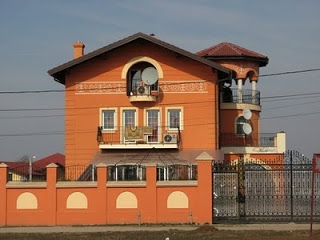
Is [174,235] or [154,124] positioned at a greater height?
[154,124]

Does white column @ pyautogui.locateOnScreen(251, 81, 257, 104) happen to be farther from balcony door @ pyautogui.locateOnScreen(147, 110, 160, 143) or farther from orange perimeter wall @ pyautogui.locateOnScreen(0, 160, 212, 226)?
orange perimeter wall @ pyautogui.locateOnScreen(0, 160, 212, 226)

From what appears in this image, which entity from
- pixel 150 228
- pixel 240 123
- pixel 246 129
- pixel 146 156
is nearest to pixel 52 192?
pixel 150 228

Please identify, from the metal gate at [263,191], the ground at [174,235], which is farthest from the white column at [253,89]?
the ground at [174,235]

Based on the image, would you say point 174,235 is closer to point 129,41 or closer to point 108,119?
point 108,119

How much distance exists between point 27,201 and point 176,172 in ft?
30.1

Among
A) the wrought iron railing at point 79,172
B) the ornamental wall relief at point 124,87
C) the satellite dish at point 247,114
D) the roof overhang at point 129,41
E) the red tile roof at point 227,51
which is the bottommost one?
the wrought iron railing at point 79,172

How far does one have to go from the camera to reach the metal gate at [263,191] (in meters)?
27.4

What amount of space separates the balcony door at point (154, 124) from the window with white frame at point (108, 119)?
2.13 m

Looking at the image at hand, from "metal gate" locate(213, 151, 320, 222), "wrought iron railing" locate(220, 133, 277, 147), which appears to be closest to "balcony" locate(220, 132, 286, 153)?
"wrought iron railing" locate(220, 133, 277, 147)

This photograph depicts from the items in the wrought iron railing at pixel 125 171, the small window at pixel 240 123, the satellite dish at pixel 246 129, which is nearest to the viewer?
the wrought iron railing at pixel 125 171

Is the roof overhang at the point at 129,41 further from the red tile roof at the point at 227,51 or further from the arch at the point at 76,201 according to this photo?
the arch at the point at 76,201

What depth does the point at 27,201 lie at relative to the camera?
27688 mm

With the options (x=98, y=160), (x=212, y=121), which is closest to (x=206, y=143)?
(x=212, y=121)

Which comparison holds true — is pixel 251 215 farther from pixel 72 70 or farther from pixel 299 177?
pixel 72 70
